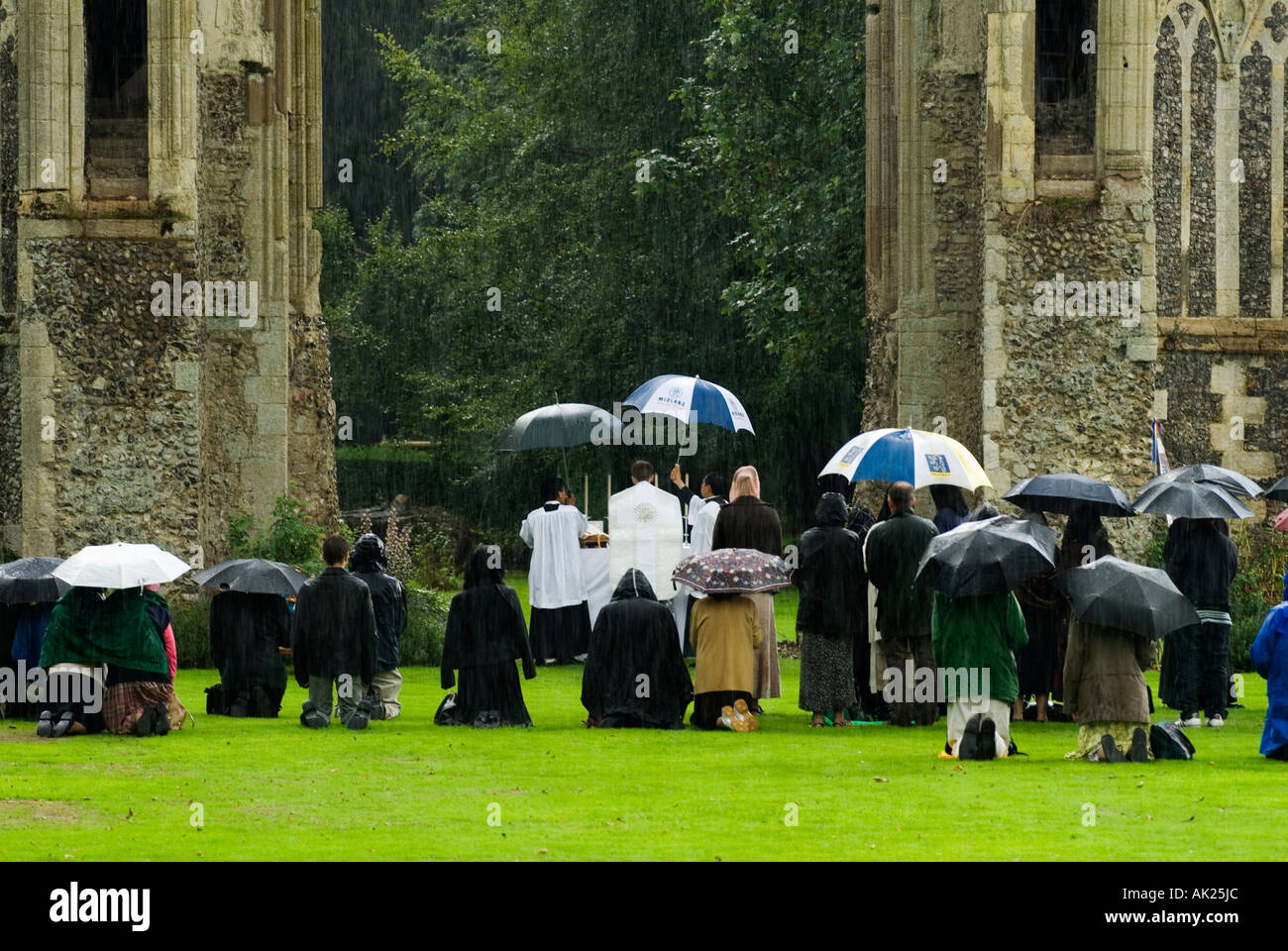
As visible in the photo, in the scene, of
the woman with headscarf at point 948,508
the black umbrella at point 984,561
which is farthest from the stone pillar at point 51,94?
the black umbrella at point 984,561

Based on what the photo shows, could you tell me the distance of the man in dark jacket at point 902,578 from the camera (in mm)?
14469

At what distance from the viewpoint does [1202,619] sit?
1493 cm

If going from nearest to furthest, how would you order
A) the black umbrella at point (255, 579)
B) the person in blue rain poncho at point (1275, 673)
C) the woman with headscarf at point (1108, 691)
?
the woman with headscarf at point (1108, 691)
the person in blue rain poncho at point (1275, 673)
the black umbrella at point (255, 579)

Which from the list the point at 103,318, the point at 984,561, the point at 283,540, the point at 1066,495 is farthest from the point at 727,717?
the point at 103,318

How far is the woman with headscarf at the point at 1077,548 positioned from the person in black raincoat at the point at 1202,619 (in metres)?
0.53

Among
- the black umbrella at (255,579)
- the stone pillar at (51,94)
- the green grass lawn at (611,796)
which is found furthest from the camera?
the stone pillar at (51,94)

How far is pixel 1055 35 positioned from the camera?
69.2 feet

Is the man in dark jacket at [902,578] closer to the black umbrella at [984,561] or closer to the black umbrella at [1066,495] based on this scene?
the black umbrella at [1066,495]

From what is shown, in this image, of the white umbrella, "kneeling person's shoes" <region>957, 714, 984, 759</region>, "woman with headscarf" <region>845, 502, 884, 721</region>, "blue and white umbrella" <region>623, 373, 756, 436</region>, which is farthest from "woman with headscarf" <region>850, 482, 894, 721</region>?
the white umbrella

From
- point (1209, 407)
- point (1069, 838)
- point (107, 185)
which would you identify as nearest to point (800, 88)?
point (1209, 407)

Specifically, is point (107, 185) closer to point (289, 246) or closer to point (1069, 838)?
point (289, 246)

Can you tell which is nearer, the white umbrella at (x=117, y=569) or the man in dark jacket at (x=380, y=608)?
the white umbrella at (x=117, y=569)

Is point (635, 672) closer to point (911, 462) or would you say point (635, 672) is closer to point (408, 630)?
point (911, 462)

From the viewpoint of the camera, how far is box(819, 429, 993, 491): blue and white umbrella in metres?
15.3
